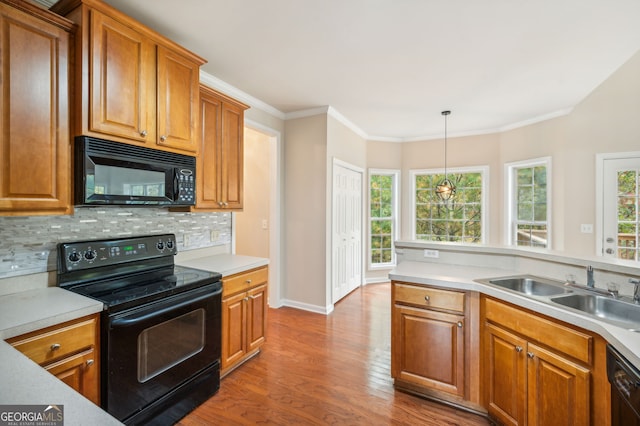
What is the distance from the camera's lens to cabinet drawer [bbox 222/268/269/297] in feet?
7.50

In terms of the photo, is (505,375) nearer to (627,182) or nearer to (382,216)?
(627,182)

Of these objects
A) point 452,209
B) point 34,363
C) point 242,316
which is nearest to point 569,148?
point 452,209

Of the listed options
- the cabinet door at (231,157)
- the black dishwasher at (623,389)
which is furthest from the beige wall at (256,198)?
the black dishwasher at (623,389)

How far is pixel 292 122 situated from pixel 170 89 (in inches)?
82.5

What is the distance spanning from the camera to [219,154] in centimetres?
261

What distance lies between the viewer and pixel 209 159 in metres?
2.52

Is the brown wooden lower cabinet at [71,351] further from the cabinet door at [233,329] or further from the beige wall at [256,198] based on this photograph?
the beige wall at [256,198]

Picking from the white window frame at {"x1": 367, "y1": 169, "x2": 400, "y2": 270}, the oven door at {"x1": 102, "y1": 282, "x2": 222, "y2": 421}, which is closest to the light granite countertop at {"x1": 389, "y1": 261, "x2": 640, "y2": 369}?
the oven door at {"x1": 102, "y1": 282, "x2": 222, "y2": 421}

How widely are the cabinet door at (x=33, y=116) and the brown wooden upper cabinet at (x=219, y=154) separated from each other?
0.92 metres

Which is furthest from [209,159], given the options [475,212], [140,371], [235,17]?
[475,212]

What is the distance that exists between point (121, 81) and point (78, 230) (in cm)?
101

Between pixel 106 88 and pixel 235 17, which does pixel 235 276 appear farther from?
pixel 235 17

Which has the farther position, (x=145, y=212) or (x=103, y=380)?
(x=145, y=212)

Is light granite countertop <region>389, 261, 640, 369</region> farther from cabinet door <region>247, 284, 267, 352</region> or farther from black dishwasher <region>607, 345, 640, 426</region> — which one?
cabinet door <region>247, 284, 267, 352</region>
